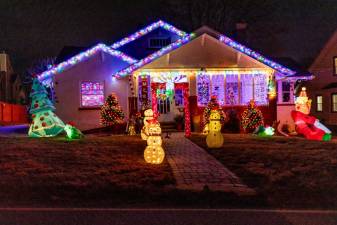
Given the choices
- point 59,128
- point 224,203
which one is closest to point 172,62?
point 59,128

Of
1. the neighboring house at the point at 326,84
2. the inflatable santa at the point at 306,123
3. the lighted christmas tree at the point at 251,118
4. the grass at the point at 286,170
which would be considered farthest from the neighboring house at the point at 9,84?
the grass at the point at 286,170

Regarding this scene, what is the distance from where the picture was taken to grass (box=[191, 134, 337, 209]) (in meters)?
8.46

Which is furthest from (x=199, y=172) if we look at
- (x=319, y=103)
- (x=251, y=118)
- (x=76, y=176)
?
(x=319, y=103)

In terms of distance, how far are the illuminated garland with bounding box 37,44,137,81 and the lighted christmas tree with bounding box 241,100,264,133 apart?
6138mm

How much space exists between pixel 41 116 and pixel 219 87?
868 cm

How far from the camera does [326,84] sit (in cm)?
3334

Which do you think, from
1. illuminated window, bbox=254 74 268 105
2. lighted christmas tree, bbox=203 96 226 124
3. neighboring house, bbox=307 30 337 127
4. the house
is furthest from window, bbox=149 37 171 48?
neighboring house, bbox=307 30 337 127

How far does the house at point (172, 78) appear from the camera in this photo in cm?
2111

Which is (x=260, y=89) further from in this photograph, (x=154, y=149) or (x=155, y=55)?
(x=154, y=149)

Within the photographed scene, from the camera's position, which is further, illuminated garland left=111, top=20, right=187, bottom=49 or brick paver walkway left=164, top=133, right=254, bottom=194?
illuminated garland left=111, top=20, right=187, bottom=49

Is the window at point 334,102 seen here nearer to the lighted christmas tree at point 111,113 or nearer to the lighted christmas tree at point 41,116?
the lighted christmas tree at point 111,113

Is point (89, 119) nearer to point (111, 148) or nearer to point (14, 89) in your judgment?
point (111, 148)

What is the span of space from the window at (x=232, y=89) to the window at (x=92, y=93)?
6296 mm

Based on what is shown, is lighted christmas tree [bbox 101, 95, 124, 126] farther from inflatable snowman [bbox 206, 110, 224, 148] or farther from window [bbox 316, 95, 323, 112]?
window [bbox 316, 95, 323, 112]
